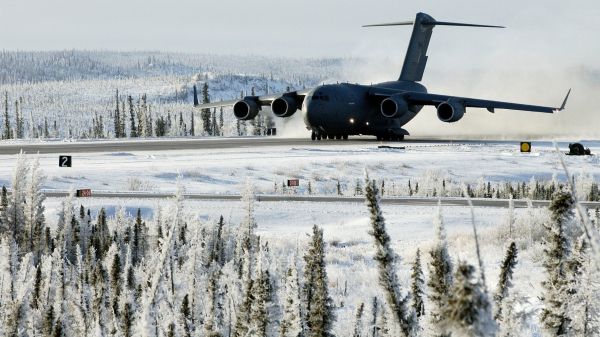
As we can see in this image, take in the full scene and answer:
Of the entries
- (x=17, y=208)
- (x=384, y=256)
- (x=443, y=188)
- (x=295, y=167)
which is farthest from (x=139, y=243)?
(x=295, y=167)

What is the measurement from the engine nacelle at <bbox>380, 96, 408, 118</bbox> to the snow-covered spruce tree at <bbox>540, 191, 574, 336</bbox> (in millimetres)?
51957

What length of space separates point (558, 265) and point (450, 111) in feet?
174

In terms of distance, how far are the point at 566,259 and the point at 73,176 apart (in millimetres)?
35801

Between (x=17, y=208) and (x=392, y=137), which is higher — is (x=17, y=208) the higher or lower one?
the lower one

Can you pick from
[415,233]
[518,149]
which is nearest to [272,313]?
[415,233]

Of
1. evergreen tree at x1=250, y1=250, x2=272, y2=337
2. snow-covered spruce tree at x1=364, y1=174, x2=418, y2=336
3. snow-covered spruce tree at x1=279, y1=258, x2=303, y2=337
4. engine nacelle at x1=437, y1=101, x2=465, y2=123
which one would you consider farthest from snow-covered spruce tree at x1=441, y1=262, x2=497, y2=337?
engine nacelle at x1=437, y1=101, x2=465, y2=123

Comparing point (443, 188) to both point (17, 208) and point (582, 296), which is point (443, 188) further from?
point (582, 296)

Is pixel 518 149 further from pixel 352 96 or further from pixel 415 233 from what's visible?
pixel 415 233

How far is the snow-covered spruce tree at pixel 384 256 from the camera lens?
250cm

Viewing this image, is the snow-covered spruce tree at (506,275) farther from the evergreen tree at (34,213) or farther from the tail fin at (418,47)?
the tail fin at (418,47)

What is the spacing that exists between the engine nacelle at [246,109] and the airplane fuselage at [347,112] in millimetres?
5970

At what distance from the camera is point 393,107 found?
55750mm

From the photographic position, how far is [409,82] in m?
66.6

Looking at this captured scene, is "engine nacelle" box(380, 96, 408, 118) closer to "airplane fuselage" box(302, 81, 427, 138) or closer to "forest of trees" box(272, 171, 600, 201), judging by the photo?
"airplane fuselage" box(302, 81, 427, 138)
